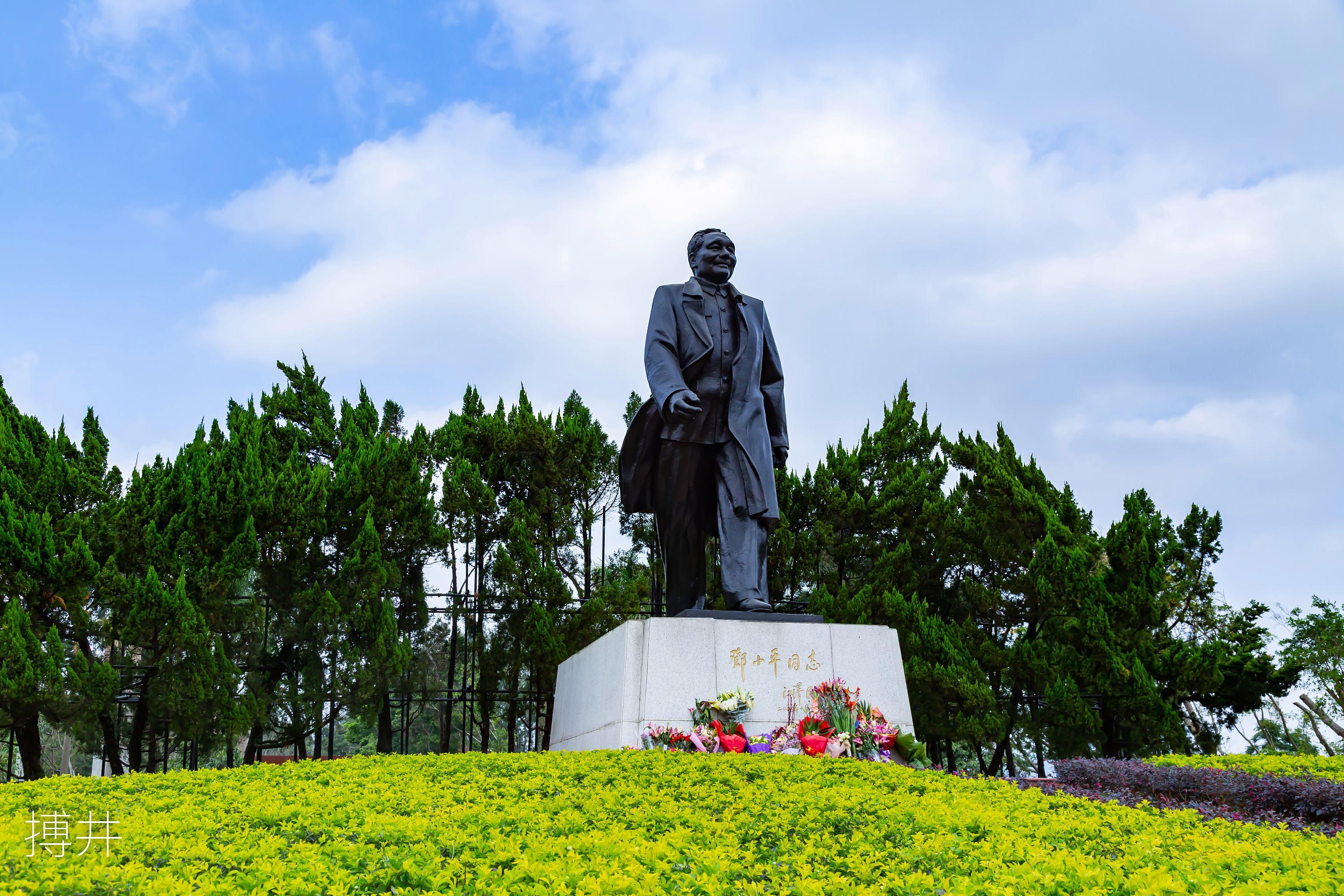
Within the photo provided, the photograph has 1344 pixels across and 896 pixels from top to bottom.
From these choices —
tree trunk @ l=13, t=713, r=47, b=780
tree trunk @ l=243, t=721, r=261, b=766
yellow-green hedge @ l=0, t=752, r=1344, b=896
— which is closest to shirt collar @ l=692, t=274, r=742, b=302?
yellow-green hedge @ l=0, t=752, r=1344, b=896

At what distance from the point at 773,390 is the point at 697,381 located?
0.67 meters

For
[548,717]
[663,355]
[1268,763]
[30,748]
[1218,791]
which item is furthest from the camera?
[548,717]

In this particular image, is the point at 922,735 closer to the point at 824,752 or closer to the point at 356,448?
the point at 824,752

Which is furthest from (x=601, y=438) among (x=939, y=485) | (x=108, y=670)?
(x=108, y=670)

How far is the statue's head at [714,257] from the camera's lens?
7383 millimetres

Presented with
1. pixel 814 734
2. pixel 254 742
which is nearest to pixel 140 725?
pixel 254 742

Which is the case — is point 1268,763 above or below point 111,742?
below

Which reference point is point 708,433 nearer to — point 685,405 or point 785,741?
point 685,405

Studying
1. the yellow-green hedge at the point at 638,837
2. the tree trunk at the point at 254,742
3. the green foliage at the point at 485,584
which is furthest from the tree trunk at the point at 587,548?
the yellow-green hedge at the point at 638,837

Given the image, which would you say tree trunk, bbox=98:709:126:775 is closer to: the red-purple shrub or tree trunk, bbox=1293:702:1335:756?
the red-purple shrub

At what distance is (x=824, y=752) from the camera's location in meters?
5.70

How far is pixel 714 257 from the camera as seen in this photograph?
7.38 meters

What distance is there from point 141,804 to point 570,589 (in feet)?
26.7

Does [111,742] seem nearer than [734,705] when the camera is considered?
No
